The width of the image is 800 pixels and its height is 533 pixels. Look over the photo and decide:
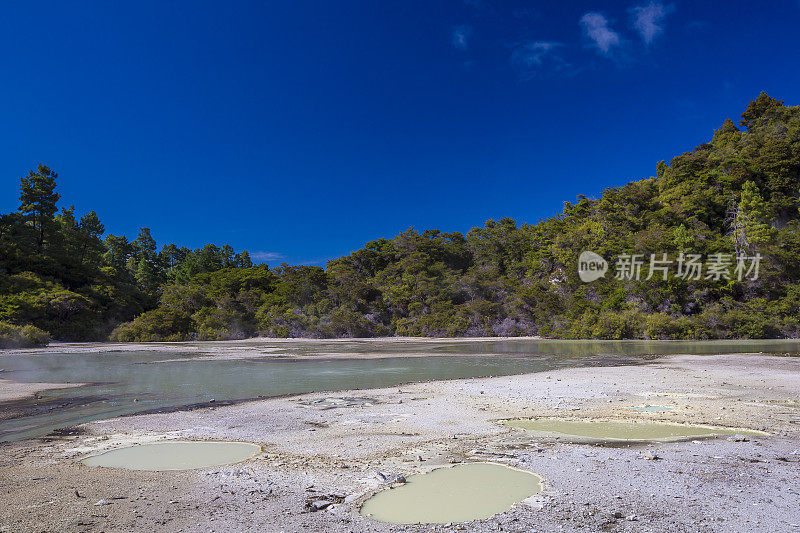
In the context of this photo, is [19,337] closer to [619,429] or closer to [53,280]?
[53,280]

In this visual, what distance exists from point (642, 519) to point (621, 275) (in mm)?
37916

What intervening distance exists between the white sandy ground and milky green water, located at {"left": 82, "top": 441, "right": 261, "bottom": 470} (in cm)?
25

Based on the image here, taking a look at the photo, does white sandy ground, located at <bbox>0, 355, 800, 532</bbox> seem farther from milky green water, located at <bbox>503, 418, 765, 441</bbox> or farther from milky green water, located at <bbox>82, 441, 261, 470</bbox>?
milky green water, located at <bbox>503, 418, 765, 441</bbox>

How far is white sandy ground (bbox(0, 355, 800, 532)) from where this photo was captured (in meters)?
3.49

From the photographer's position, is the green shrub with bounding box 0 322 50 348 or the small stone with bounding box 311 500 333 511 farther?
the green shrub with bounding box 0 322 50 348

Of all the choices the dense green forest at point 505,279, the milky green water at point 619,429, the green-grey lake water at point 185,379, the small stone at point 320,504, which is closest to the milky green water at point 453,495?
the small stone at point 320,504

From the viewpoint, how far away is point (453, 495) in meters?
4.07

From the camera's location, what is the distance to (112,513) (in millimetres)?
3732

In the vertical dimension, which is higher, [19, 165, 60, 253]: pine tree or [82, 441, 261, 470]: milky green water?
[19, 165, 60, 253]: pine tree

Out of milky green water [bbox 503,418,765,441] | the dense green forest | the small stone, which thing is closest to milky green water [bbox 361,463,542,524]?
the small stone

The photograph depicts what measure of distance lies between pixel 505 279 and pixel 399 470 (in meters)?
44.5

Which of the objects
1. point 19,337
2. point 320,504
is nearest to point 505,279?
point 19,337

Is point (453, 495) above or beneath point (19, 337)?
above

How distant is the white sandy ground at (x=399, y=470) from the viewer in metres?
3.49
